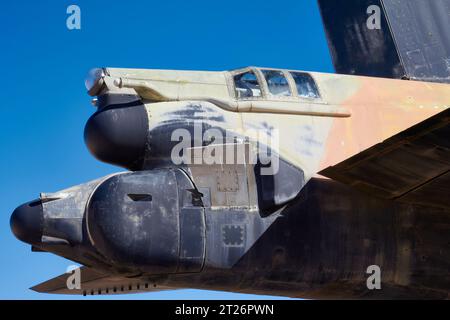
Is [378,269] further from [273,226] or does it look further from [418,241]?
[273,226]

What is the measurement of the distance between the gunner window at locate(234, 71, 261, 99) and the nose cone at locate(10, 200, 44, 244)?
305 centimetres

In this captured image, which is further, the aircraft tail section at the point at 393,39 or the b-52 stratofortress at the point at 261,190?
the aircraft tail section at the point at 393,39

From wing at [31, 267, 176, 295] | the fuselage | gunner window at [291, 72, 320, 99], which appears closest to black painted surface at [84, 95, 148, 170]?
the fuselage

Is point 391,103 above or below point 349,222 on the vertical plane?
above

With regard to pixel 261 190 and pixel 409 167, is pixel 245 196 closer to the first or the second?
pixel 261 190

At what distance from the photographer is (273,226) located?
10.0 meters

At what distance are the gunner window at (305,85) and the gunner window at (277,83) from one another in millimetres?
180

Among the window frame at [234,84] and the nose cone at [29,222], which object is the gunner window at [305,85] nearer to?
the window frame at [234,84]

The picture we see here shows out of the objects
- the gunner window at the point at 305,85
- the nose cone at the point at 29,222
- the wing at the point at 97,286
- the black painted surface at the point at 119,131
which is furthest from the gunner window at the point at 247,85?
the wing at the point at 97,286

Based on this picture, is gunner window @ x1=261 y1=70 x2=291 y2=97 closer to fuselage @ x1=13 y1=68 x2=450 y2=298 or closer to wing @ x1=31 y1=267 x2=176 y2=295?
fuselage @ x1=13 y1=68 x2=450 y2=298

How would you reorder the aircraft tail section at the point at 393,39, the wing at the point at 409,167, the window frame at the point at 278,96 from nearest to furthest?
the wing at the point at 409,167
the window frame at the point at 278,96
the aircraft tail section at the point at 393,39

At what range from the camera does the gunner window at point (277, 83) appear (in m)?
10.7
